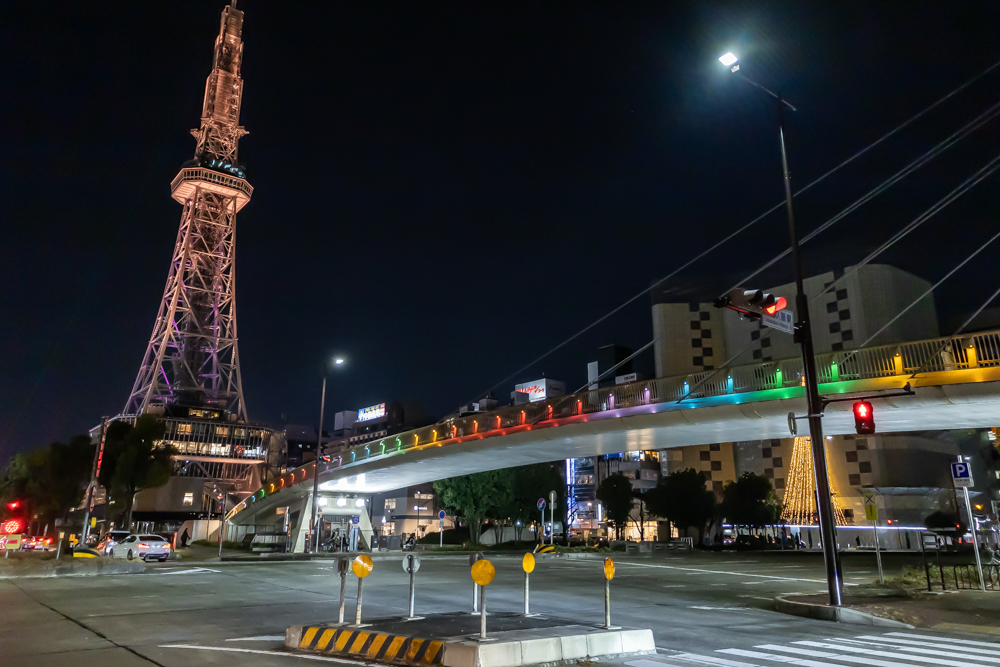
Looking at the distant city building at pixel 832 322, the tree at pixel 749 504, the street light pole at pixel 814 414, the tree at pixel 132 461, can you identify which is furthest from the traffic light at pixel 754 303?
the tree at pixel 749 504

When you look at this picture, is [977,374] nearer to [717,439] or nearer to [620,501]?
[717,439]

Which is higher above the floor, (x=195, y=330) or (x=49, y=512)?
(x=195, y=330)

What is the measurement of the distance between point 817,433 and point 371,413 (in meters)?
118

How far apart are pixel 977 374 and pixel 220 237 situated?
11410 cm

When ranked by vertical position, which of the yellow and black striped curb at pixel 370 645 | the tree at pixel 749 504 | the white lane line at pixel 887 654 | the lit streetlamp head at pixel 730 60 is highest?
the lit streetlamp head at pixel 730 60

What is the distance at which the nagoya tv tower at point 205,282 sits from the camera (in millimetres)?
106000

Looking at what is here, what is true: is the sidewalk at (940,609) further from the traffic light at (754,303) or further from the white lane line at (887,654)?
the traffic light at (754,303)

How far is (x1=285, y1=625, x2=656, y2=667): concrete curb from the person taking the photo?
7.64 metres

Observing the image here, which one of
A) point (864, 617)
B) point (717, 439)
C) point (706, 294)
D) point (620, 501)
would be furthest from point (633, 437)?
point (706, 294)

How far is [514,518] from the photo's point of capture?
6375 cm

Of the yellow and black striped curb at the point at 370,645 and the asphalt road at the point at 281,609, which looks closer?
the yellow and black striped curb at the point at 370,645


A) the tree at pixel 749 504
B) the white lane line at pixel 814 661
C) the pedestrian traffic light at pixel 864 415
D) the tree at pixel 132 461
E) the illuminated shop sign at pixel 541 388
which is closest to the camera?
the white lane line at pixel 814 661

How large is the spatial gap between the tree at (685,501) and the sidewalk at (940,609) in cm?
4573

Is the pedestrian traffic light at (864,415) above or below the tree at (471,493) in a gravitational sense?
above
